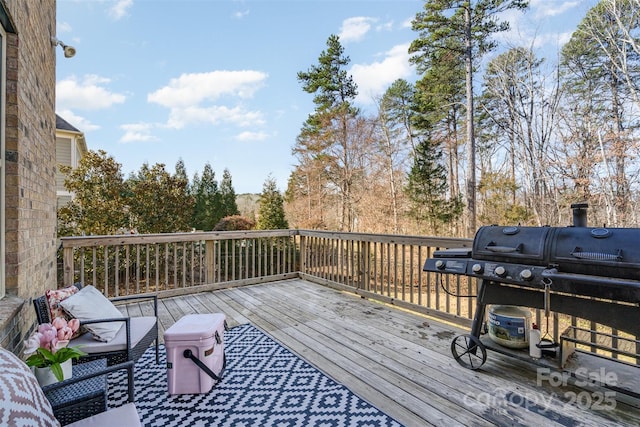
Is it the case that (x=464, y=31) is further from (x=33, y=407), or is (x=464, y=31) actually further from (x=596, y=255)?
(x=33, y=407)

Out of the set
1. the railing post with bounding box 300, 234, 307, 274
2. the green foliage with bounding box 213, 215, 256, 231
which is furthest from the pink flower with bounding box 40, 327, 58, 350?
the green foliage with bounding box 213, 215, 256, 231

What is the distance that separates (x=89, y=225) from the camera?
8.05m

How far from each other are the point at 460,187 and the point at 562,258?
11420 millimetres

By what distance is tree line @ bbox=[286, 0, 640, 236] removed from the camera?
8.55 m

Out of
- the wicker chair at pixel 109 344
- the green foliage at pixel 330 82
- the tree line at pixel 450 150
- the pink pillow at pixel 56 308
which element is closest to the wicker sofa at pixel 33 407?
the wicker chair at pixel 109 344

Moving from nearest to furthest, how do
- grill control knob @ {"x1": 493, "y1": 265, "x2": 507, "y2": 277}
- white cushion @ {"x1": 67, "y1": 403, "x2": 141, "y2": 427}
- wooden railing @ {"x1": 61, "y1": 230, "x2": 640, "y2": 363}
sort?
white cushion @ {"x1": 67, "y1": 403, "x2": 141, "y2": 427} → grill control knob @ {"x1": 493, "y1": 265, "x2": 507, "y2": 277} → wooden railing @ {"x1": 61, "y1": 230, "x2": 640, "y2": 363}

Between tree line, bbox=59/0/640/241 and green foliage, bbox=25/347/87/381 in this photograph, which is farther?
tree line, bbox=59/0/640/241

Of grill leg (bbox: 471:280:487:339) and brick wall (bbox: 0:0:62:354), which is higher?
brick wall (bbox: 0:0:62:354)

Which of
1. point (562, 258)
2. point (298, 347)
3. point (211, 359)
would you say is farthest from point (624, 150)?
point (211, 359)

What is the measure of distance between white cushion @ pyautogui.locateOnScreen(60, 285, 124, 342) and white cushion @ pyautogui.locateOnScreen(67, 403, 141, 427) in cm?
91

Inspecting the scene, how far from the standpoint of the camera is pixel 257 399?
217 centimetres

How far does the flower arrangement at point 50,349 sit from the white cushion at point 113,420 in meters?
0.24

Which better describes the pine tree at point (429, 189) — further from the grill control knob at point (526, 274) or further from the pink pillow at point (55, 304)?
the pink pillow at point (55, 304)

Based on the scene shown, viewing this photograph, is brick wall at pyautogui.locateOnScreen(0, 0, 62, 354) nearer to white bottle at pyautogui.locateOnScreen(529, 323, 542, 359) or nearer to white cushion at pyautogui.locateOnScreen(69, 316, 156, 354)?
white cushion at pyautogui.locateOnScreen(69, 316, 156, 354)
